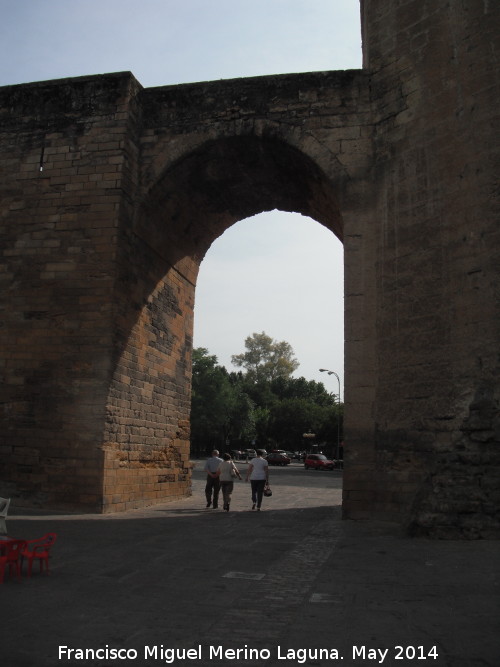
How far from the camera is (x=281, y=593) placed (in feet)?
14.6

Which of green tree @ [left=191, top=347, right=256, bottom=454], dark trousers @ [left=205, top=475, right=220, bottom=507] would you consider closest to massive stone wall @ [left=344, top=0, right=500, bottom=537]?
dark trousers @ [left=205, top=475, right=220, bottom=507]

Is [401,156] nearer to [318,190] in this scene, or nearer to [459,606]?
[318,190]

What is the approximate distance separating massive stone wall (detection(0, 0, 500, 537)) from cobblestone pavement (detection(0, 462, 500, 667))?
1898 millimetres

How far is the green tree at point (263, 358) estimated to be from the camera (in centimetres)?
6481

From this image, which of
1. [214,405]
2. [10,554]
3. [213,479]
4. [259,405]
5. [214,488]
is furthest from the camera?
[259,405]

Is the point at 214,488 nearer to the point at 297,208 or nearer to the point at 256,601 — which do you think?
the point at 297,208

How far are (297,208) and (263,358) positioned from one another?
172ft

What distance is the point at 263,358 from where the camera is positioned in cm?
6519

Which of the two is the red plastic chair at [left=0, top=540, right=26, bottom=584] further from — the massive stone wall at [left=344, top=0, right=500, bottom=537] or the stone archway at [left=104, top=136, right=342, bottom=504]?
the stone archway at [left=104, top=136, right=342, bottom=504]

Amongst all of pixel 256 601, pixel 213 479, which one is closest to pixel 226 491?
pixel 213 479

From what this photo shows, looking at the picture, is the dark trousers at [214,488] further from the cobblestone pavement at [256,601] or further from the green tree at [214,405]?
the green tree at [214,405]

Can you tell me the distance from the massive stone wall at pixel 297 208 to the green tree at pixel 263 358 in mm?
51972

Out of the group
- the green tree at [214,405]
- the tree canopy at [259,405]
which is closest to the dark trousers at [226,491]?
the tree canopy at [259,405]

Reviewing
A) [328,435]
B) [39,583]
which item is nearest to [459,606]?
[39,583]
